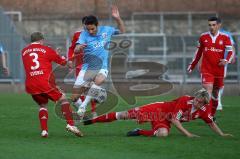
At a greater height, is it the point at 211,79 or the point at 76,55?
the point at 76,55

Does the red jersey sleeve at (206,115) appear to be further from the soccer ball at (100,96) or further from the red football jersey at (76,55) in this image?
the red football jersey at (76,55)

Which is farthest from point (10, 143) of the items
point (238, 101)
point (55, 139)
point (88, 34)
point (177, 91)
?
point (177, 91)

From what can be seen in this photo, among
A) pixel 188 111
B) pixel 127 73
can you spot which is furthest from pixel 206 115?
pixel 127 73

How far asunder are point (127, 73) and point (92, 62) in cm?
902

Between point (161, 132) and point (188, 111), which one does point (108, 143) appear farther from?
point (188, 111)

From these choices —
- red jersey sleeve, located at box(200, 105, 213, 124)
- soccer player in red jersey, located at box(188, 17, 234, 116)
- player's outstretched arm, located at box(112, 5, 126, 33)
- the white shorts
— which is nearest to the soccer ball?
the white shorts

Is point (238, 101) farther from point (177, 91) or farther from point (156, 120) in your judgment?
point (156, 120)

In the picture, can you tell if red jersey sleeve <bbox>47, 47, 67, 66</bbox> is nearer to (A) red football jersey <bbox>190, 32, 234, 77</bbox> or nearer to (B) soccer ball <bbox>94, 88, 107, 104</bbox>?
(B) soccer ball <bbox>94, 88, 107, 104</bbox>

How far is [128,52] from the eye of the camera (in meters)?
25.7

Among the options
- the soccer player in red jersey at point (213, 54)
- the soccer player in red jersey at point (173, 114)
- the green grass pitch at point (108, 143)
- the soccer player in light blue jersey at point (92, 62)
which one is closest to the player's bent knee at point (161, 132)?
the soccer player in red jersey at point (173, 114)

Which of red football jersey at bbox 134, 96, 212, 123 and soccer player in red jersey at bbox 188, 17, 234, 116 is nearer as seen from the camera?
red football jersey at bbox 134, 96, 212, 123

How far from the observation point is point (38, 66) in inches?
487

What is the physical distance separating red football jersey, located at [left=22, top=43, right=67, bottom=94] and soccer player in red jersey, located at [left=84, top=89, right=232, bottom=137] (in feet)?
4.01

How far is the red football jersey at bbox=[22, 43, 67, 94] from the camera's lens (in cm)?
1237
